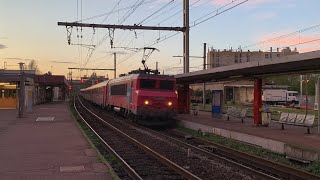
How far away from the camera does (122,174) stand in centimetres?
1107

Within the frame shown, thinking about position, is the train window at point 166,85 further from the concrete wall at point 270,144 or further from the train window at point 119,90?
the concrete wall at point 270,144

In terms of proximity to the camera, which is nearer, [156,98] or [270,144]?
[270,144]

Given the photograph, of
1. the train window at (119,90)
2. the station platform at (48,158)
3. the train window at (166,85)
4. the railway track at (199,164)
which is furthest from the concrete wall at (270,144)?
the train window at (119,90)

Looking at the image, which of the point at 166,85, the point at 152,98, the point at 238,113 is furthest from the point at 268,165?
the point at 238,113

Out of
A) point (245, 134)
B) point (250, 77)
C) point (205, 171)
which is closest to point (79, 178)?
point (205, 171)

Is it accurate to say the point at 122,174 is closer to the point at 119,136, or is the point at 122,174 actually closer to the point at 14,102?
the point at 119,136

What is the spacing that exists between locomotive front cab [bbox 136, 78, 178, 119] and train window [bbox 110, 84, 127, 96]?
11.6ft

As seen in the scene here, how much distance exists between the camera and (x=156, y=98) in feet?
81.7

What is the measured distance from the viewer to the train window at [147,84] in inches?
989

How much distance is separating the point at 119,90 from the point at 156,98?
6.79 metres

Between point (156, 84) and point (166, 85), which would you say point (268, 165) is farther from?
point (166, 85)

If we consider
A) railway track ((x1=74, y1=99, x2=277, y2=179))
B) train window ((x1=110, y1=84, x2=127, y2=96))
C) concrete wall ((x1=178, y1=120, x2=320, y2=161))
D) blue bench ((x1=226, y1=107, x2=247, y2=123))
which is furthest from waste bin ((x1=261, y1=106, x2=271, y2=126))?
train window ((x1=110, y1=84, x2=127, y2=96))

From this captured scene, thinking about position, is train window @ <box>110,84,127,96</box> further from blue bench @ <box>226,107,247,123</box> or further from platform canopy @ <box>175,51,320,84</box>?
blue bench @ <box>226,107,247,123</box>

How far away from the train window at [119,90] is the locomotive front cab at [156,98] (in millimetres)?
3521
